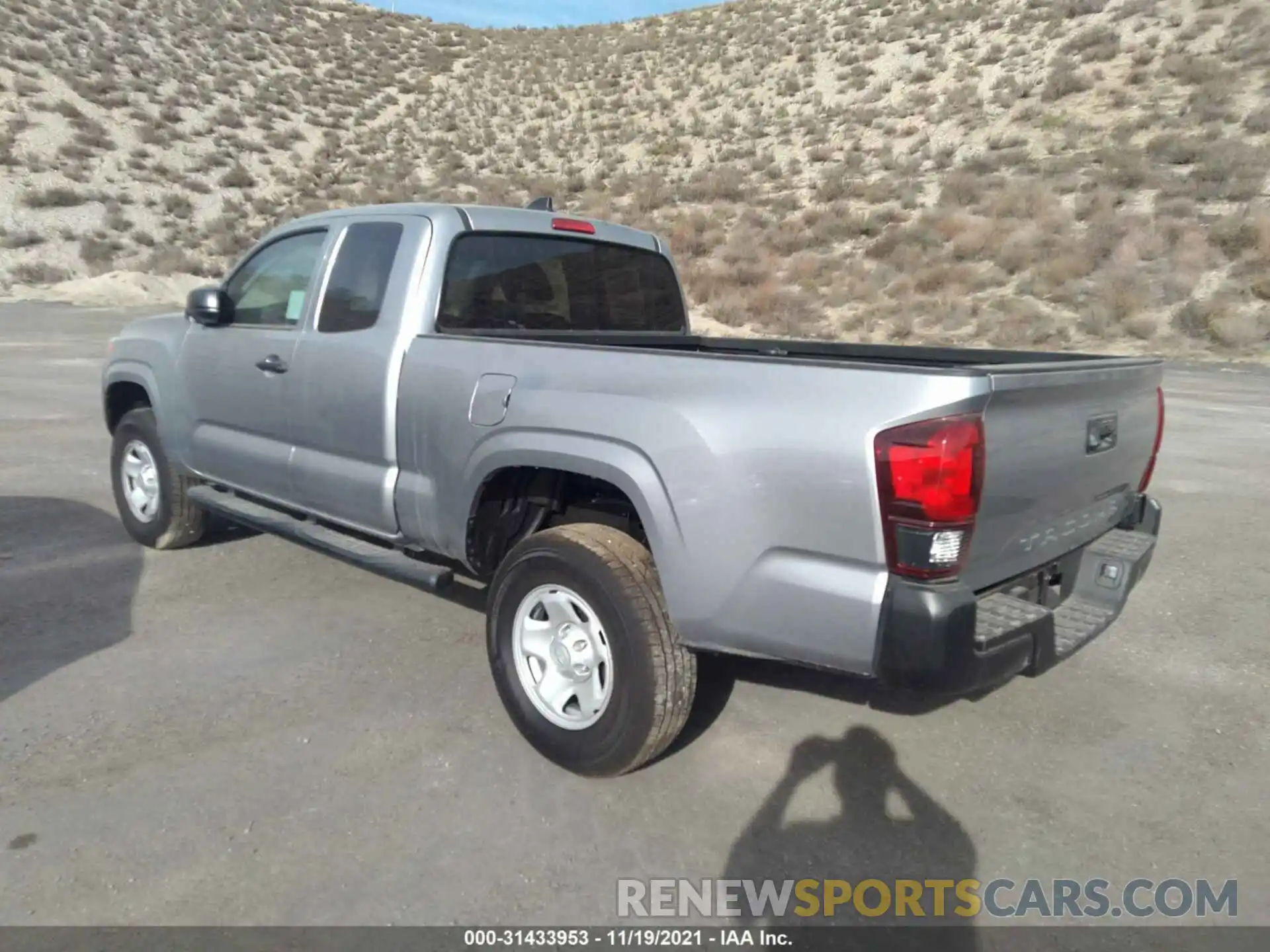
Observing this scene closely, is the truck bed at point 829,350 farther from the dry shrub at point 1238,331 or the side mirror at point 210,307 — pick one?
the dry shrub at point 1238,331

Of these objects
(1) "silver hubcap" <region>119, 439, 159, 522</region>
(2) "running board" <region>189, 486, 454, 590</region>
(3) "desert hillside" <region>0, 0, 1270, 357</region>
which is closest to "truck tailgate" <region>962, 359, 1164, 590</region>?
(2) "running board" <region>189, 486, 454, 590</region>

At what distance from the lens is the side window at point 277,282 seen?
4676 mm

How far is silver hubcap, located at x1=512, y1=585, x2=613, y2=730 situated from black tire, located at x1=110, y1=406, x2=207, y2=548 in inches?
114

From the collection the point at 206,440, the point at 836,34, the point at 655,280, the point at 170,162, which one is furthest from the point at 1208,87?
the point at 170,162

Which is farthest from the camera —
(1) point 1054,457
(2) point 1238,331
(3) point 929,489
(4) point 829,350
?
(2) point 1238,331

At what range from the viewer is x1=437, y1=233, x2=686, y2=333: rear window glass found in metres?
4.18

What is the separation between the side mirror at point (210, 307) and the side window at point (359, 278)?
84 cm

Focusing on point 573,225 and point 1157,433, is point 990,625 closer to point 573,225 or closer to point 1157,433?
point 1157,433

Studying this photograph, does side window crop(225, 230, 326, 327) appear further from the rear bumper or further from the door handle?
the rear bumper

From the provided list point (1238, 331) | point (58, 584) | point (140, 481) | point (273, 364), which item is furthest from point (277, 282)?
point (1238, 331)

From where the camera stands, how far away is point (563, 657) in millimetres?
3438

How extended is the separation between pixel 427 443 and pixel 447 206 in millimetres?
1096

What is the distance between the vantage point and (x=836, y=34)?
3884 cm

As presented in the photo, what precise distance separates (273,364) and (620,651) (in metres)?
2.47
